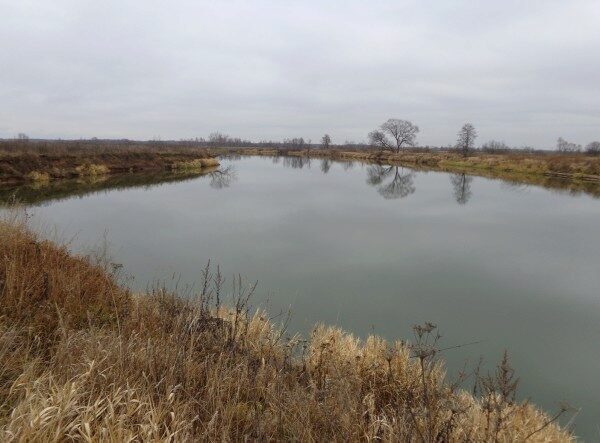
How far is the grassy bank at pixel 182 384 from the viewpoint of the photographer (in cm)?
207


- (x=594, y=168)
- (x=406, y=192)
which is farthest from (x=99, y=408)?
(x=594, y=168)

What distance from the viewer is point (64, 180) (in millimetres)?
23219

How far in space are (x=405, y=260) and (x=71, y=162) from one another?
Answer: 24.7 meters

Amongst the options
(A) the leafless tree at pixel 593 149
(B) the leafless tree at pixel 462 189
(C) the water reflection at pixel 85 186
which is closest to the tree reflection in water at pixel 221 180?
(C) the water reflection at pixel 85 186

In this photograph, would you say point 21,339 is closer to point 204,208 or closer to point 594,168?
point 204,208

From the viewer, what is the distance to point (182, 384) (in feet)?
8.73

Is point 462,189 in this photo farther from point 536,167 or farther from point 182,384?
point 182,384

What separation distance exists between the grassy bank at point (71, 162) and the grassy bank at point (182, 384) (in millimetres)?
21500

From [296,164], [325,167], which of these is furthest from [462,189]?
[296,164]

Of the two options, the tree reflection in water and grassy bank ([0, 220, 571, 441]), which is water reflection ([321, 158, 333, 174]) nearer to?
the tree reflection in water

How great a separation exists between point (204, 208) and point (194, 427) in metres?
14.9

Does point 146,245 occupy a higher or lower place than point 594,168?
lower

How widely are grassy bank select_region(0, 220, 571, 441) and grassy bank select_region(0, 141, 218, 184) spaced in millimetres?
21500

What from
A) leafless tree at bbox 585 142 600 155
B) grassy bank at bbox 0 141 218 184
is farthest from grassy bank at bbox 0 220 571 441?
leafless tree at bbox 585 142 600 155
